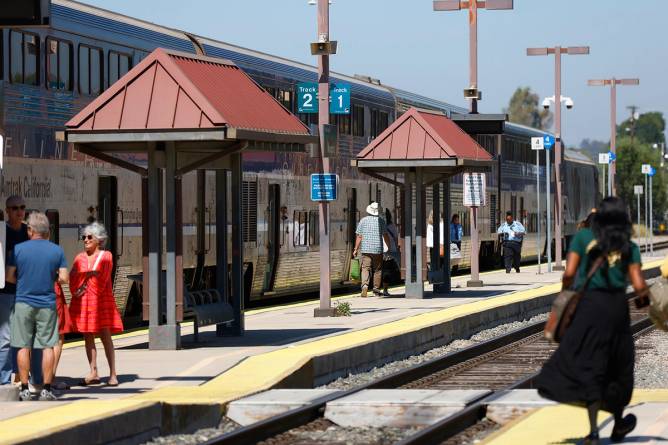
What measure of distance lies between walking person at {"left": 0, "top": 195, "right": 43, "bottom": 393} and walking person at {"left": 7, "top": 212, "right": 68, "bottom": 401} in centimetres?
33

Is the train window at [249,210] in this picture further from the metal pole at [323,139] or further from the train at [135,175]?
the metal pole at [323,139]

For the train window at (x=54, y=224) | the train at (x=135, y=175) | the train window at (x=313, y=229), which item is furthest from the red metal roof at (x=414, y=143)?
→ the train window at (x=54, y=224)

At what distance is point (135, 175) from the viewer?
2241 cm

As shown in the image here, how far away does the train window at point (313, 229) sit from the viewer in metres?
30.8

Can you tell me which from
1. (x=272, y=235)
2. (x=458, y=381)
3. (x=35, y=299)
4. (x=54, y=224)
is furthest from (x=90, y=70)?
(x=272, y=235)

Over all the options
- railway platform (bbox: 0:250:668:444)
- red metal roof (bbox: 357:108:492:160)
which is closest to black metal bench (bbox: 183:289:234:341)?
railway platform (bbox: 0:250:668:444)

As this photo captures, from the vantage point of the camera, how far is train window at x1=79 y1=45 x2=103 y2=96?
20.5m

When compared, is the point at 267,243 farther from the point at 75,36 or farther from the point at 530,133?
the point at 530,133

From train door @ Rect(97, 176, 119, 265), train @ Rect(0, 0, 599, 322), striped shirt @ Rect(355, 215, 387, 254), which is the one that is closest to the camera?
train @ Rect(0, 0, 599, 322)

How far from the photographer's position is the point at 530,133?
55750mm

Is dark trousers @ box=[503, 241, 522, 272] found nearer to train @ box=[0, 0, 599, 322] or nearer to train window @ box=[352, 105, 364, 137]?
train @ box=[0, 0, 599, 322]

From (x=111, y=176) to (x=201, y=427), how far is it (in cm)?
876

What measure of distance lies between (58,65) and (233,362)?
4.95 m

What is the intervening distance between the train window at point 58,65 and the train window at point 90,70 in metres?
0.37
